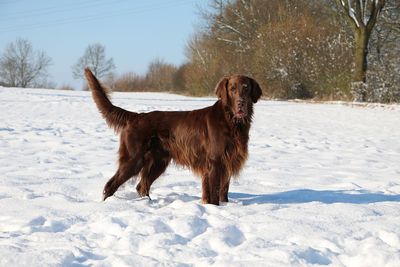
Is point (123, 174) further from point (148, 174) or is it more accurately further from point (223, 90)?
point (223, 90)

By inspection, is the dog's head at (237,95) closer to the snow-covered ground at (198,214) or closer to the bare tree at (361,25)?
the snow-covered ground at (198,214)

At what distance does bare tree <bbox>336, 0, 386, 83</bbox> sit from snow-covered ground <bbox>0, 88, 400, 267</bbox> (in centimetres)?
1496

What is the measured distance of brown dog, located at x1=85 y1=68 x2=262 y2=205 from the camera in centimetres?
452

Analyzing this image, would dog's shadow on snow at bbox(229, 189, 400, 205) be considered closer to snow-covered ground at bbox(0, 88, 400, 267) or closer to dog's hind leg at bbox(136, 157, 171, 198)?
snow-covered ground at bbox(0, 88, 400, 267)

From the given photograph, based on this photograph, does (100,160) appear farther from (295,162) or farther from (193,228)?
(193,228)

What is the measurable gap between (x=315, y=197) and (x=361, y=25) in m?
19.0

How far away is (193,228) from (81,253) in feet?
2.83

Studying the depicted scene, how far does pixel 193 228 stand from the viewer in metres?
3.49

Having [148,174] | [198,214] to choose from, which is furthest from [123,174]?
[198,214]

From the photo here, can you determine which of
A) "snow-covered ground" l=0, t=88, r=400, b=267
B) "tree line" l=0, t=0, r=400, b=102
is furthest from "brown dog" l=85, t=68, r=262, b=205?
"tree line" l=0, t=0, r=400, b=102

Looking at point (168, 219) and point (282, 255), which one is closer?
point (282, 255)

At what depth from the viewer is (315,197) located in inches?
191

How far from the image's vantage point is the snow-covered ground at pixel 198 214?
2951 millimetres

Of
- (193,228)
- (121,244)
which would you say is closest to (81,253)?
(121,244)
